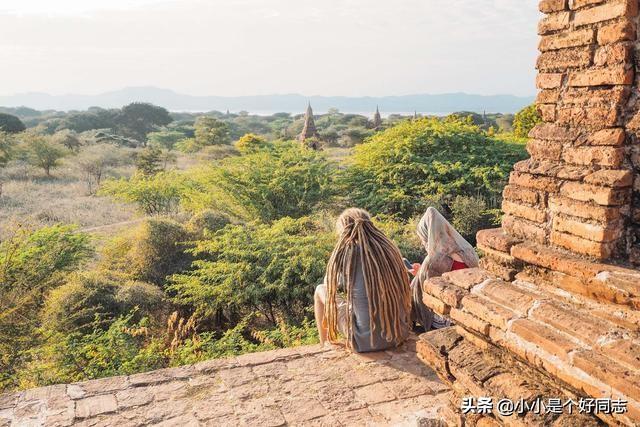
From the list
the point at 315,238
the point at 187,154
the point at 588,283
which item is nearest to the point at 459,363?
the point at 588,283

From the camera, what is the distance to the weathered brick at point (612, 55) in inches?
75.2

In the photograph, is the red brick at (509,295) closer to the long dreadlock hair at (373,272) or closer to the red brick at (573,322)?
the red brick at (573,322)

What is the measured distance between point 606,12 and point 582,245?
3.03 feet

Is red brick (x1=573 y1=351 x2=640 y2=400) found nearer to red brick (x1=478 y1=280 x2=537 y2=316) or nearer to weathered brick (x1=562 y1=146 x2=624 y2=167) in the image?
red brick (x1=478 y1=280 x2=537 y2=316)

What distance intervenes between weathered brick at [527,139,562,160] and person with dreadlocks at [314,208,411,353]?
181cm

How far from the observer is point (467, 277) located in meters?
2.53

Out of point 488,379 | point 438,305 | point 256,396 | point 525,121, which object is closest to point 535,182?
point 438,305

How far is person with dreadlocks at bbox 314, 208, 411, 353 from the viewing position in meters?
3.93

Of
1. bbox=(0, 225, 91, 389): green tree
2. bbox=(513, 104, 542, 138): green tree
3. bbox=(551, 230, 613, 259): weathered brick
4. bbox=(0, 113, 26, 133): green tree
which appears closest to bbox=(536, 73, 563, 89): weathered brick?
bbox=(551, 230, 613, 259): weathered brick

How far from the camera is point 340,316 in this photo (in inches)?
164

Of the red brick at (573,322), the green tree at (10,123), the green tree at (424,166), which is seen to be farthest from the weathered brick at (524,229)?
the green tree at (10,123)

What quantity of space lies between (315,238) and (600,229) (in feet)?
21.1

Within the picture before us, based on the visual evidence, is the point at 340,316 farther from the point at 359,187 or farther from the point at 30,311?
the point at 359,187

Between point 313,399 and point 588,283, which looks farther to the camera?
point 313,399
